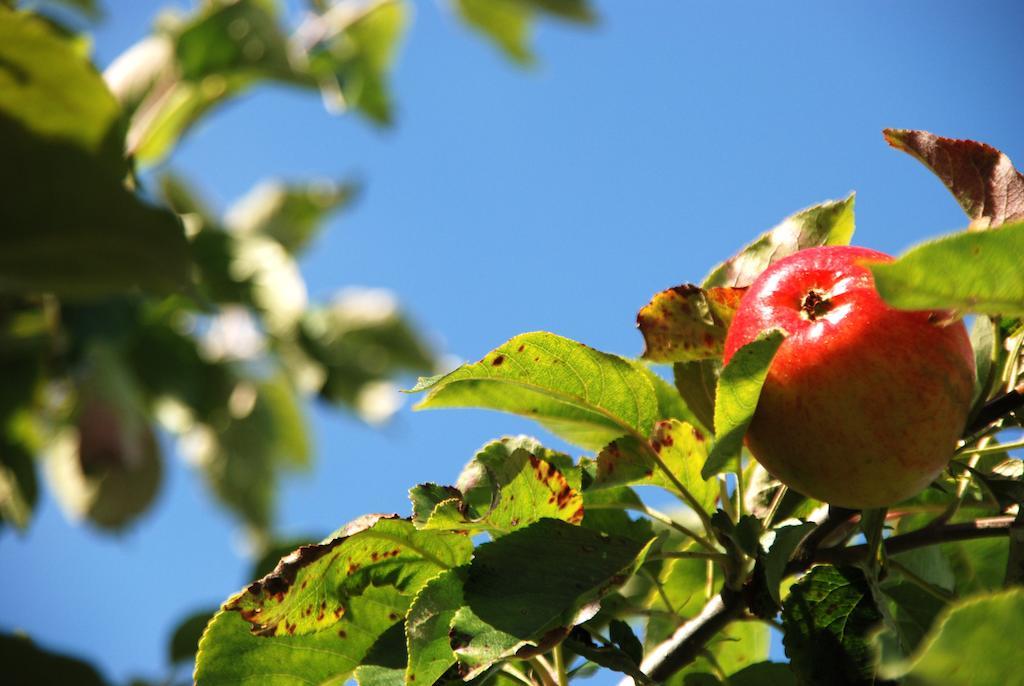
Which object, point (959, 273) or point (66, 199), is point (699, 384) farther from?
point (66, 199)

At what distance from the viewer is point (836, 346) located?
846 millimetres

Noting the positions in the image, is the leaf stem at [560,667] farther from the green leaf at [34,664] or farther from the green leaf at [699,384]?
the green leaf at [34,664]

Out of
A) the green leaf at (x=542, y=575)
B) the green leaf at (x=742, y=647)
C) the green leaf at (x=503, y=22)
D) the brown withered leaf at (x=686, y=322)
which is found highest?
the green leaf at (x=503, y=22)

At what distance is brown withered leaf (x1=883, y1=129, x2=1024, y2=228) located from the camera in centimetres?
86

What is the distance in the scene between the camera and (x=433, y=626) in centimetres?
78

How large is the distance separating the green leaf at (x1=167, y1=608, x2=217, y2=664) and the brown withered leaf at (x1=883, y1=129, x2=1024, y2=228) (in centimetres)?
118

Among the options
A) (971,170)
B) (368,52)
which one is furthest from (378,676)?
(368,52)

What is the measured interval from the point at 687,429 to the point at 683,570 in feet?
0.77

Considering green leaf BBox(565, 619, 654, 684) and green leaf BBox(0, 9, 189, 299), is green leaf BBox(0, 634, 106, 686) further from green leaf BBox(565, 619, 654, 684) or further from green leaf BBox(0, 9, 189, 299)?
green leaf BBox(565, 619, 654, 684)

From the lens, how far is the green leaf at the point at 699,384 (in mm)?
964

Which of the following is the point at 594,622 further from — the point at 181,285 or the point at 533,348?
the point at 181,285

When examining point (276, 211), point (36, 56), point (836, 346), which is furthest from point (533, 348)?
point (276, 211)

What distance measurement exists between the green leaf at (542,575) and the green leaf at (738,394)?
0.32ft

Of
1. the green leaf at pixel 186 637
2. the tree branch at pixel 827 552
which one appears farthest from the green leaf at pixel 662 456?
the green leaf at pixel 186 637
